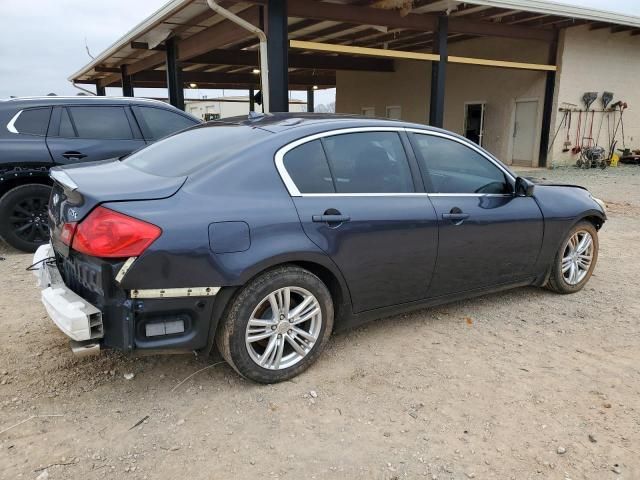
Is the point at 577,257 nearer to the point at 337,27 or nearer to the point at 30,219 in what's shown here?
the point at 30,219

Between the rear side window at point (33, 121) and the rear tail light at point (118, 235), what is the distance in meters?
3.99

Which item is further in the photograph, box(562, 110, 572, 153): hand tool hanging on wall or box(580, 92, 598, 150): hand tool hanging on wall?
box(580, 92, 598, 150): hand tool hanging on wall

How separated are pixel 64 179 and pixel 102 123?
3.54m

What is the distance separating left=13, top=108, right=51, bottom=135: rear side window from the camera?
564 cm

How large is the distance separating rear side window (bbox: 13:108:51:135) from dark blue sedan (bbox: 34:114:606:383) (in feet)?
9.80

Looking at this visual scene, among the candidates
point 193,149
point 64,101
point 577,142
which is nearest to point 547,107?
point 577,142

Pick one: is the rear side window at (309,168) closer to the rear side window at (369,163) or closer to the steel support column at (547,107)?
the rear side window at (369,163)

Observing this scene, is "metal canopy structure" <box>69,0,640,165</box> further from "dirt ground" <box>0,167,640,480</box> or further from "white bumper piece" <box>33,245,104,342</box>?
"white bumper piece" <box>33,245,104,342</box>

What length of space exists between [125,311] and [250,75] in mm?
21828

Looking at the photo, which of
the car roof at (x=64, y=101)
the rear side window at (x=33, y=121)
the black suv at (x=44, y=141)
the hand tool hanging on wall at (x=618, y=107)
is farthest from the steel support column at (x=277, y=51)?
the hand tool hanging on wall at (x=618, y=107)

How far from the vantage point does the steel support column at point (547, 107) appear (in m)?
14.7

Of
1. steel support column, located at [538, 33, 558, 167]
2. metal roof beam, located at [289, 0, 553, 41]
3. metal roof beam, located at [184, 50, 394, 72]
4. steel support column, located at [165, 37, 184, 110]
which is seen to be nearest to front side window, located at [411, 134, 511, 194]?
metal roof beam, located at [289, 0, 553, 41]

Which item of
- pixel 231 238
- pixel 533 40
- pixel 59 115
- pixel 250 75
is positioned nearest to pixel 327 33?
pixel 533 40

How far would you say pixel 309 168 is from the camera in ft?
10.1
